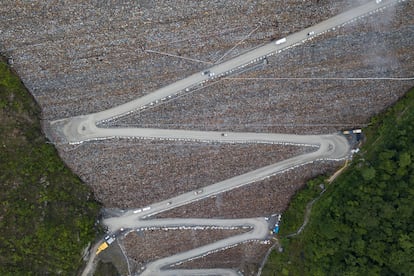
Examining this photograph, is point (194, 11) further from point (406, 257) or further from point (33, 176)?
point (406, 257)

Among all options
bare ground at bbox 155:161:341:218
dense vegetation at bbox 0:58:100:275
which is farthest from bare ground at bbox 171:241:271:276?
dense vegetation at bbox 0:58:100:275

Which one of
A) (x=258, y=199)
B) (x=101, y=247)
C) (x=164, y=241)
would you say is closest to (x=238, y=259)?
(x=258, y=199)

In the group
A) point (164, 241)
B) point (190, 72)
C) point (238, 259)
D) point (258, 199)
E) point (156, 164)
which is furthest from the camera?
point (238, 259)

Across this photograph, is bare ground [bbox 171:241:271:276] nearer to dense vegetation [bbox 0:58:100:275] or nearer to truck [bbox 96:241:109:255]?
truck [bbox 96:241:109:255]

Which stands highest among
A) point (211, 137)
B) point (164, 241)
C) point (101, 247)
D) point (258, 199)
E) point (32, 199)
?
point (211, 137)

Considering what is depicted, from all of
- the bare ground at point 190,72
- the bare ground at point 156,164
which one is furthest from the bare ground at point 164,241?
the bare ground at point 156,164

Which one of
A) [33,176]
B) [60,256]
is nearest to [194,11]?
[33,176]

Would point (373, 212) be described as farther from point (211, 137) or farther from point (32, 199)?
point (32, 199)
